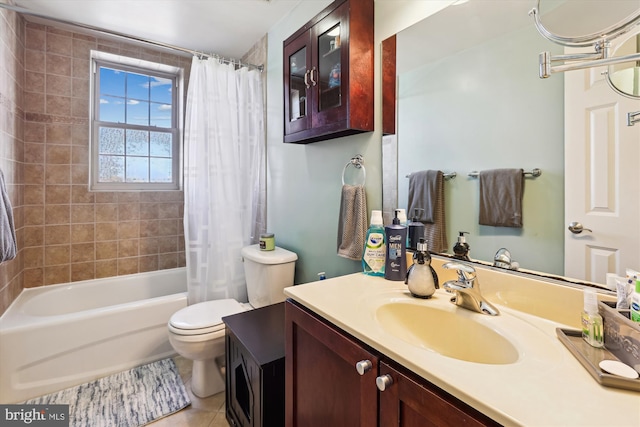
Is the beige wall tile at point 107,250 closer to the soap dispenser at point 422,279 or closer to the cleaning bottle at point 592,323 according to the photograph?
the soap dispenser at point 422,279

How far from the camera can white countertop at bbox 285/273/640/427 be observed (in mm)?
440

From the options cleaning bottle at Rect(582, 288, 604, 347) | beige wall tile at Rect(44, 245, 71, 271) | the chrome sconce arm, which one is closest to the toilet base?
beige wall tile at Rect(44, 245, 71, 271)

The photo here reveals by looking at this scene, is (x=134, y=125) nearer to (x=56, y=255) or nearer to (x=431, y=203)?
(x=56, y=255)

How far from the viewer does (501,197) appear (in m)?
0.94

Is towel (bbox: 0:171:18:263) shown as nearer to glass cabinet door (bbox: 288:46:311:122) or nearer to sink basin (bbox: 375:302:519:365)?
glass cabinet door (bbox: 288:46:311:122)

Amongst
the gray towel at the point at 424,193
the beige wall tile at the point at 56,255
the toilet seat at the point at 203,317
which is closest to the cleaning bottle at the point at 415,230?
the gray towel at the point at 424,193

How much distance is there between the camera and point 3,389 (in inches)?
63.4

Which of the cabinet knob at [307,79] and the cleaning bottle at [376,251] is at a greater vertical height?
the cabinet knob at [307,79]

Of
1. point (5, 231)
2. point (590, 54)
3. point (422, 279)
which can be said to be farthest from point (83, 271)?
point (590, 54)

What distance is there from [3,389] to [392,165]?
2.42 meters

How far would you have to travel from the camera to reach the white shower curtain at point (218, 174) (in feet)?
6.81

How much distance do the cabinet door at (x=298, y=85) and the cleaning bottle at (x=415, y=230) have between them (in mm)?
730

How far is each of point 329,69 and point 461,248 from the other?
1.02m

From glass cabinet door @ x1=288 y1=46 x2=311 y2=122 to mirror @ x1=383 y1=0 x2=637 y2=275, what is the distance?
1.74ft
